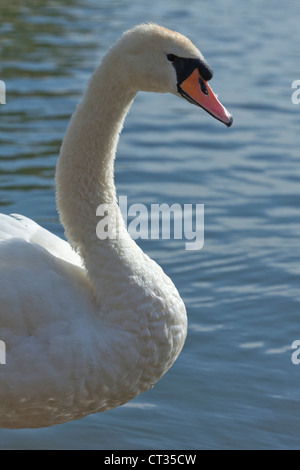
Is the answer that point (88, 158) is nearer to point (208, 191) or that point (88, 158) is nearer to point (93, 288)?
point (93, 288)

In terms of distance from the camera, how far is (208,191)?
27.0 feet

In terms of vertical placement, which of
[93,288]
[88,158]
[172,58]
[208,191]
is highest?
[208,191]

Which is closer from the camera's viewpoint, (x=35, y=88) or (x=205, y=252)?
(x=205, y=252)

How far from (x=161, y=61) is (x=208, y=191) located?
4310 millimetres

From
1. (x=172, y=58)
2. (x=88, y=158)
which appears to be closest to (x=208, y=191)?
(x=88, y=158)

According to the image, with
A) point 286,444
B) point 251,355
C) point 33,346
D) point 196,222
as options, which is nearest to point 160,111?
point 196,222

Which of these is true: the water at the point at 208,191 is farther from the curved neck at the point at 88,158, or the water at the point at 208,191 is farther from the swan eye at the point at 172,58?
the swan eye at the point at 172,58

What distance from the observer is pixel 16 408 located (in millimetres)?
3867

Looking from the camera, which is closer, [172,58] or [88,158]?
[172,58]

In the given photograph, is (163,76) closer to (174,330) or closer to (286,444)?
(174,330)

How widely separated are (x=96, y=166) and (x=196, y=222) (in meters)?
3.51

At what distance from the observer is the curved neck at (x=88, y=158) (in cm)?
407

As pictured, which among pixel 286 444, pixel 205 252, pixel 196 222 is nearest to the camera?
pixel 286 444

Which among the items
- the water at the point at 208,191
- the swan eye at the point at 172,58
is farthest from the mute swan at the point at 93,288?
the water at the point at 208,191
